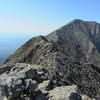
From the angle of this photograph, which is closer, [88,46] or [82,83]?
[82,83]

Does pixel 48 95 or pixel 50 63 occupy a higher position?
pixel 48 95

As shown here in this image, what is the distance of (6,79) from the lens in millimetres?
23641

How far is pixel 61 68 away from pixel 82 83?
17.0 feet

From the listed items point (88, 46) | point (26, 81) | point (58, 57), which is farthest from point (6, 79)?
point (88, 46)

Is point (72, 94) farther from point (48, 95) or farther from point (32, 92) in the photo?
point (32, 92)

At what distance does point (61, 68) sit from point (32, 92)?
871 inches

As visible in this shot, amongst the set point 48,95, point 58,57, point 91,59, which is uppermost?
point 48,95

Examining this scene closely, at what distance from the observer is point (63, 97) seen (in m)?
22.0

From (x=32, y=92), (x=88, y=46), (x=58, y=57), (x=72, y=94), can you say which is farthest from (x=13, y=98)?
(x=88, y=46)

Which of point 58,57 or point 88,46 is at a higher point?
point 58,57

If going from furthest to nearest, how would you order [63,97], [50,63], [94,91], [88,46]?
1. [88,46]
2. [50,63]
3. [94,91]
4. [63,97]

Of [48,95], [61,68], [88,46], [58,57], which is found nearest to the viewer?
[48,95]

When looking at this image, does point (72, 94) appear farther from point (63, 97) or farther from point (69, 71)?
point (69, 71)

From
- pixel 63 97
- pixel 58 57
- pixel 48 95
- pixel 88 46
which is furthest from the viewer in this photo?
pixel 88 46
